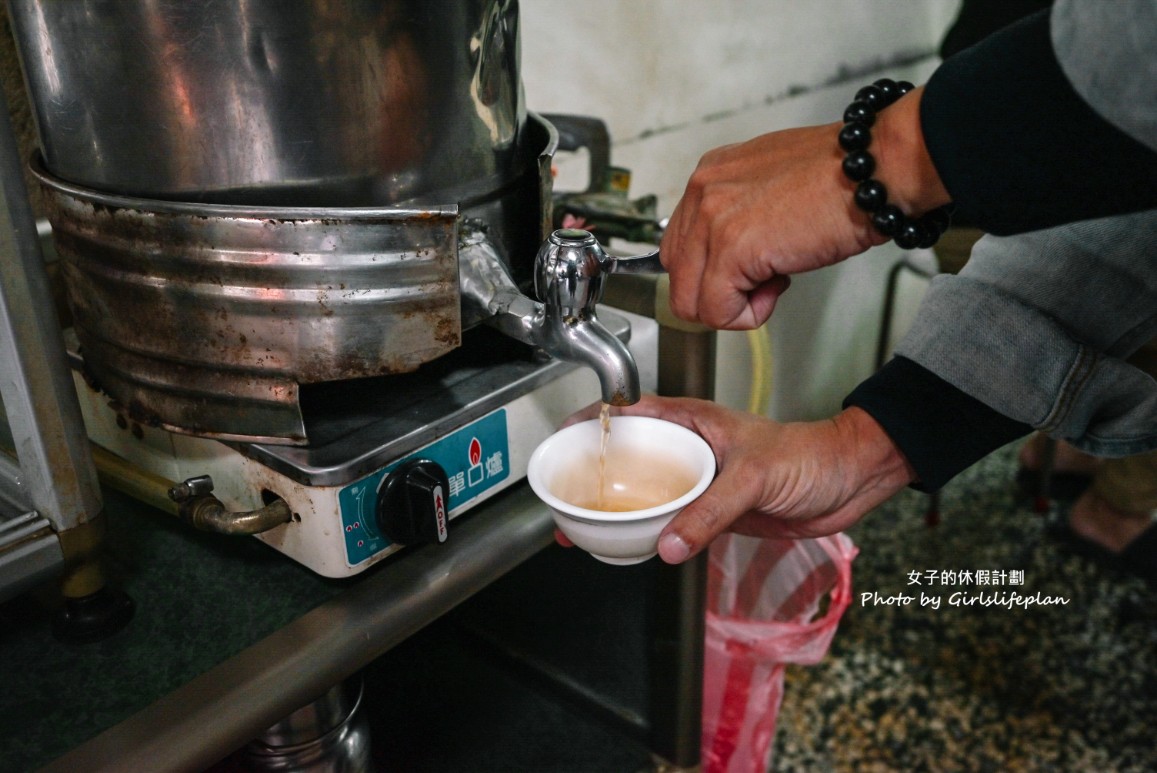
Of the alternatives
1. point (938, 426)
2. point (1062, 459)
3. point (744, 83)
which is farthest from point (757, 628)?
point (1062, 459)

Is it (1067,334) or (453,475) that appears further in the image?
(1067,334)

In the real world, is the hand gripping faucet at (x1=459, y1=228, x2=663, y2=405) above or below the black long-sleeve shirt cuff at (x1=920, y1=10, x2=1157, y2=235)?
below

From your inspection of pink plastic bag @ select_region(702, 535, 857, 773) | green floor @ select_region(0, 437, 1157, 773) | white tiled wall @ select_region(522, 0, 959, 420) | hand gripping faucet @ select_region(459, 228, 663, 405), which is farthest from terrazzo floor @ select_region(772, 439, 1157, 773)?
hand gripping faucet @ select_region(459, 228, 663, 405)

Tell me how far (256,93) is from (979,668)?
1650 millimetres

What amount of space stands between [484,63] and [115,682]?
1.52 feet

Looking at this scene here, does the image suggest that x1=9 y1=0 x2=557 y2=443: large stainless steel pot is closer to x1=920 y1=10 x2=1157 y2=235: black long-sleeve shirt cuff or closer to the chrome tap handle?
the chrome tap handle

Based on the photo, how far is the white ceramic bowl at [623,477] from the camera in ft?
1.89

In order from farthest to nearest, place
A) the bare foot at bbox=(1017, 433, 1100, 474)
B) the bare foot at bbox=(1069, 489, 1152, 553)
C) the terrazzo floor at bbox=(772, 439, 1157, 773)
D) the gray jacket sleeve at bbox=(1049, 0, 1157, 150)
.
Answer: the bare foot at bbox=(1017, 433, 1100, 474) < the bare foot at bbox=(1069, 489, 1152, 553) < the terrazzo floor at bbox=(772, 439, 1157, 773) < the gray jacket sleeve at bbox=(1049, 0, 1157, 150)

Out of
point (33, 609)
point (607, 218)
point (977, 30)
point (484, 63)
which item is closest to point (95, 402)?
point (33, 609)

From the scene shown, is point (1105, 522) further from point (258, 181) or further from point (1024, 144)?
point (258, 181)

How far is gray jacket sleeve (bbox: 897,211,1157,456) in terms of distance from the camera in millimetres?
777

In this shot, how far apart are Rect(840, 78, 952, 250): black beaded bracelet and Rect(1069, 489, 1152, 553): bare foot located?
1.74 metres

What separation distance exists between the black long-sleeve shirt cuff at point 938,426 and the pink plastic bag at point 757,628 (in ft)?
1.02

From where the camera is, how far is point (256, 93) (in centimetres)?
54
